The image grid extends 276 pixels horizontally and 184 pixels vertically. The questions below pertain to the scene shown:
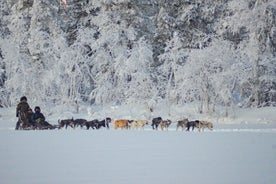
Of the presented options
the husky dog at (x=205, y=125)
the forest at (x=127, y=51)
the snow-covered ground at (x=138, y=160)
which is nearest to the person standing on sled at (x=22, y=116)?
the snow-covered ground at (x=138, y=160)

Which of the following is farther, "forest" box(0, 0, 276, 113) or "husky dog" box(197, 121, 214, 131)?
"forest" box(0, 0, 276, 113)

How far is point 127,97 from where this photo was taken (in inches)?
1452

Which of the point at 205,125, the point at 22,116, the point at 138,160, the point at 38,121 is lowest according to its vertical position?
the point at 138,160

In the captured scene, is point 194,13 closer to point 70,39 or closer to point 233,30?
point 233,30

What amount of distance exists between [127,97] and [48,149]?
2228cm

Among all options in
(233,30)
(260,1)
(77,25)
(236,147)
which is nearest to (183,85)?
(233,30)

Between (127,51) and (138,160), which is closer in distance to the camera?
(138,160)

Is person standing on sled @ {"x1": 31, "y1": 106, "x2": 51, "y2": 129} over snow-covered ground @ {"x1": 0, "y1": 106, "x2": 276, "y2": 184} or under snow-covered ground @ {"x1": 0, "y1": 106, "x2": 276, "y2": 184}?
over

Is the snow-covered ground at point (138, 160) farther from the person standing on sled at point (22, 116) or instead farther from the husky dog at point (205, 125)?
the person standing on sled at point (22, 116)

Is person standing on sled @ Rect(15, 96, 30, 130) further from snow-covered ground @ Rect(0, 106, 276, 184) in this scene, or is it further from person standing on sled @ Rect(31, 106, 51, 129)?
snow-covered ground @ Rect(0, 106, 276, 184)

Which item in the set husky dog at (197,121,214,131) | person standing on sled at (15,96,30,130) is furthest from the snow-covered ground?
person standing on sled at (15,96,30,130)

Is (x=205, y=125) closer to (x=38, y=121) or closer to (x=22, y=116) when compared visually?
(x=38, y=121)

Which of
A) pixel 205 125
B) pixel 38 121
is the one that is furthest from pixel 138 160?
pixel 38 121

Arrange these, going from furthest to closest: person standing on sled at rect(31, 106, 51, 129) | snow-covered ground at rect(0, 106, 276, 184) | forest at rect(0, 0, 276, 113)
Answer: forest at rect(0, 0, 276, 113)
person standing on sled at rect(31, 106, 51, 129)
snow-covered ground at rect(0, 106, 276, 184)
